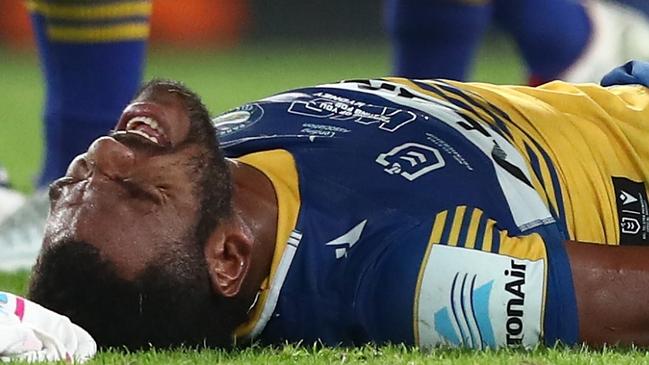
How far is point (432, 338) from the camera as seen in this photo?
6.73 ft

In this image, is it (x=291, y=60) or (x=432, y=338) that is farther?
(x=291, y=60)

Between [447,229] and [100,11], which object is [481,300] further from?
[100,11]

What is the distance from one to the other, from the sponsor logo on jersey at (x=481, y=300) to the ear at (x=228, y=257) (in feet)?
0.70

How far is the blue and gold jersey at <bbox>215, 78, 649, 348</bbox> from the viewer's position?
2039mm

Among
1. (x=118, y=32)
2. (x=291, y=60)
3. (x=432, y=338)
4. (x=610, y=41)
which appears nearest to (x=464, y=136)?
(x=432, y=338)

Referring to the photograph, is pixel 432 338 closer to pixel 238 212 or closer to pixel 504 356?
pixel 504 356

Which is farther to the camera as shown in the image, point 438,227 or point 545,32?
point 545,32

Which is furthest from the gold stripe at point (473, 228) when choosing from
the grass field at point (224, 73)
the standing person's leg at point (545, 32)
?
the standing person's leg at point (545, 32)

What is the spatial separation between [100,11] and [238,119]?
0.85m

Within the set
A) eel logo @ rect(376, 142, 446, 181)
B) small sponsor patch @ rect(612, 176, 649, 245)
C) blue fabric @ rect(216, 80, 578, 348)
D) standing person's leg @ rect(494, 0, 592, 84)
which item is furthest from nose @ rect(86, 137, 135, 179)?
standing person's leg @ rect(494, 0, 592, 84)

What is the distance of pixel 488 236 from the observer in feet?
6.83

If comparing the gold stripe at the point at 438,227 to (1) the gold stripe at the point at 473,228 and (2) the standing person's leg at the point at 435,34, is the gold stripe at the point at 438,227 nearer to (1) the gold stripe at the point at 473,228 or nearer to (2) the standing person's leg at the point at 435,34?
(1) the gold stripe at the point at 473,228

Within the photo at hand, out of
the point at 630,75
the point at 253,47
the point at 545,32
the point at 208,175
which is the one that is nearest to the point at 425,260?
the point at 208,175

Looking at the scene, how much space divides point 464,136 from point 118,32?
1059 mm
